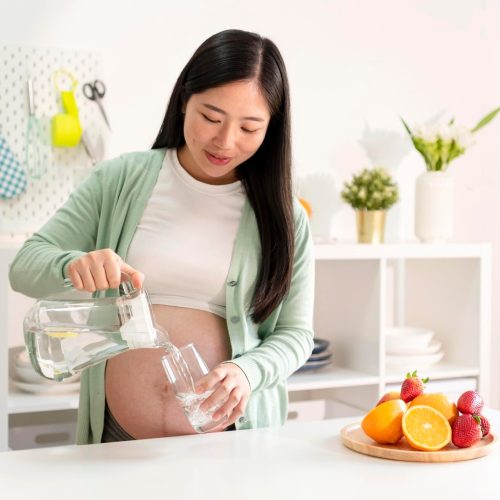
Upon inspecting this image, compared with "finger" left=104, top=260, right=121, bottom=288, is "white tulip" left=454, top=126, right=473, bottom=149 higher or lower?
higher

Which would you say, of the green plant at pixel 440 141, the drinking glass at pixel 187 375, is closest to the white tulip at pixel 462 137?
the green plant at pixel 440 141

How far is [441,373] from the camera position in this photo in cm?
304

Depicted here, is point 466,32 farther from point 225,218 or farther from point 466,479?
point 466,479

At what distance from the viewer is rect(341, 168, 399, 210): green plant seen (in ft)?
9.93

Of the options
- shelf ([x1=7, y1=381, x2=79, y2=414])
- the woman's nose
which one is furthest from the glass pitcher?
shelf ([x1=7, y1=381, x2=79, y2=414])

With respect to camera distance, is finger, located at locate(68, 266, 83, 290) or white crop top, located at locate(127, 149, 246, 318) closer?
finger, located at locate(68, 266, 83, 290)

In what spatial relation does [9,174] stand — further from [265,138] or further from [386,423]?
[386,423]

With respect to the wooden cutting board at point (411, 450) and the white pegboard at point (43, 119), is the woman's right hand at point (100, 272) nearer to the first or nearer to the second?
the wooden cutting board at point (411, 450)

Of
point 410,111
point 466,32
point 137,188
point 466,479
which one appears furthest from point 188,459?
point 466,32

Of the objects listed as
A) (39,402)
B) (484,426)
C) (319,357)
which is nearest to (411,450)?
(484,426)

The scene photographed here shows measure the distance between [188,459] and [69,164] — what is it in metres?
1.59

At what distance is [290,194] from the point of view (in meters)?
1.83

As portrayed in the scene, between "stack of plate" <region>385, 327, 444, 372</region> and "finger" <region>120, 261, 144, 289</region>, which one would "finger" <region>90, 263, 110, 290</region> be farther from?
"stack of plate" <region>385, 327, 444, 372</region>

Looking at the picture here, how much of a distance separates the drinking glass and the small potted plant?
5.34 ft
